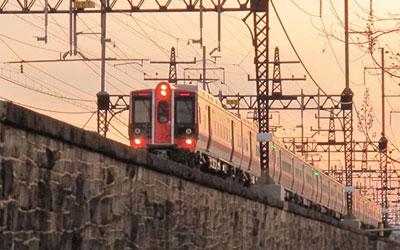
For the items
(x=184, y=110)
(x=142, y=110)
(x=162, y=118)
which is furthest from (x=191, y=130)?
(x=142, y=110)

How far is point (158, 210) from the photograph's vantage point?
13625 mm

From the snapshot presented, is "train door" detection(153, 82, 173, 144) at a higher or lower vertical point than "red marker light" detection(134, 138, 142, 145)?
higher

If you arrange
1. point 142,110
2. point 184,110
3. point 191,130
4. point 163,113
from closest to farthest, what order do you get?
point 191,130
point 184,110
point 163,113
point 142,110

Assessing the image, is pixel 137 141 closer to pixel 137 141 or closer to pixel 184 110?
pixel 137 141

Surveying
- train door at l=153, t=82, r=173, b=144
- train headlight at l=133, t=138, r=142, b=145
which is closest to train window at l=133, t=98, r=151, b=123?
train door at l=153, t=82, r=173, b=144

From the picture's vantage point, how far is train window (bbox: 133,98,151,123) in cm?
3597

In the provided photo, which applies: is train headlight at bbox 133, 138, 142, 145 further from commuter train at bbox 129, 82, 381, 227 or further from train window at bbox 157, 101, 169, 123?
train window at bbox 157, 101, 169, 123

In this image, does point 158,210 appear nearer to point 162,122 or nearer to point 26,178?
point 26,178

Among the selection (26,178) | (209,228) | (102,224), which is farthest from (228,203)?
(26,178)

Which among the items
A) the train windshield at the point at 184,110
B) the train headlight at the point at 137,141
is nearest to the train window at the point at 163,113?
the train windshield at the point at 184,110

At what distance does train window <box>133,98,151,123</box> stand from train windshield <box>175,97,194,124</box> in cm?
78

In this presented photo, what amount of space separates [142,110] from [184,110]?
1281mm

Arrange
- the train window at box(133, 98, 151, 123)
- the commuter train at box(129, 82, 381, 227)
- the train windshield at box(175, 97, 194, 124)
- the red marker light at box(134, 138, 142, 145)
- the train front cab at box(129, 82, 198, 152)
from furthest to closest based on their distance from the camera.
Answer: the train window at box(133, 98, 151, 123), the red marker light at box(134, 138, 142, 145), the train windshield at box(175, 97, 194, 124), the train front cab at box(129, 82, 198, 152), the commuter train at box(129, 82, 381, 227)

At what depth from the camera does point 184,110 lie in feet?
117
